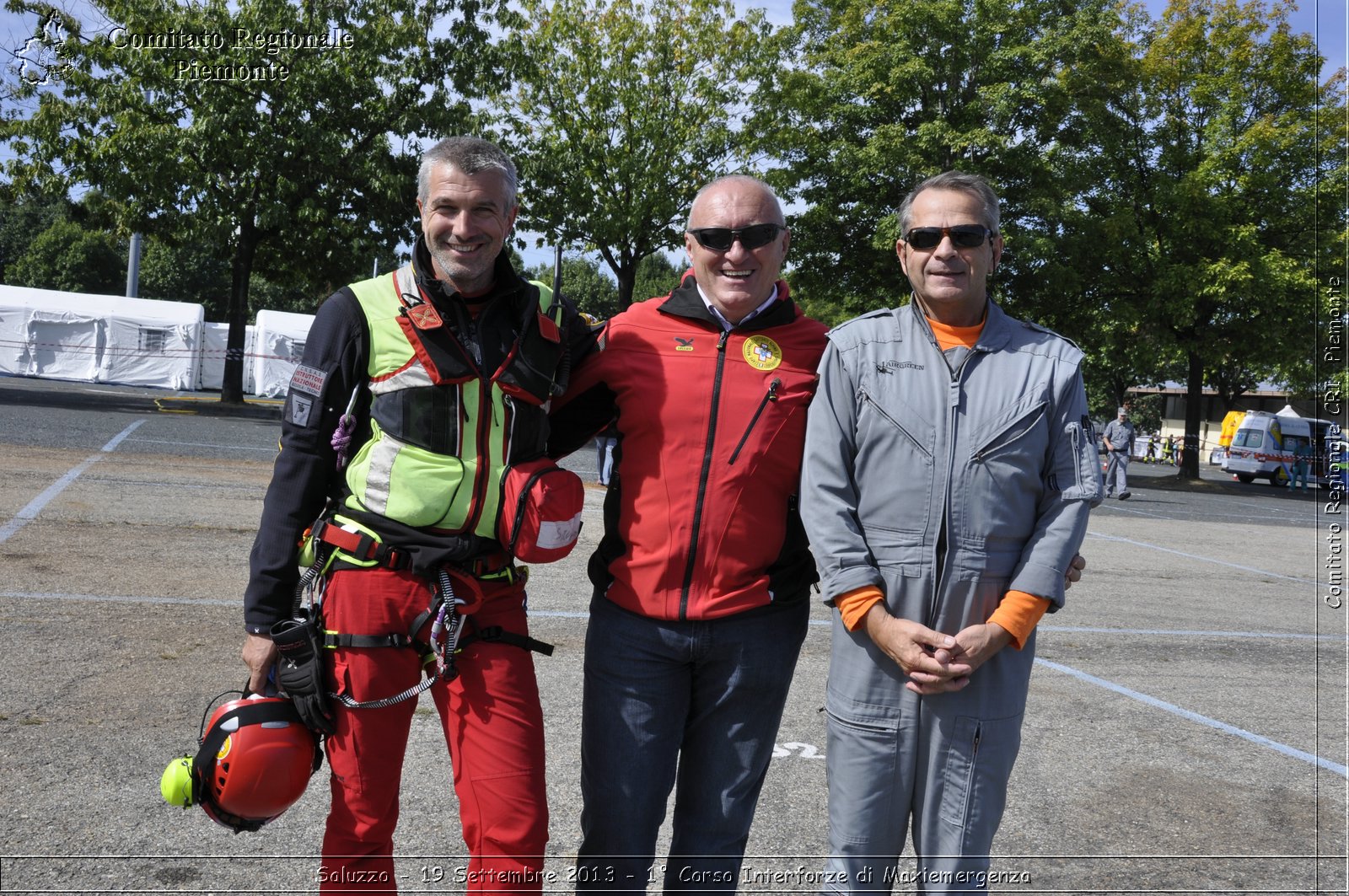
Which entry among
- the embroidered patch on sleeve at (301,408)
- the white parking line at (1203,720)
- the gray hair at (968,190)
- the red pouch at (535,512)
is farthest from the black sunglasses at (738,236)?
the white parking line at (1203,720)

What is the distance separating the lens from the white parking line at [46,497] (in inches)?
319

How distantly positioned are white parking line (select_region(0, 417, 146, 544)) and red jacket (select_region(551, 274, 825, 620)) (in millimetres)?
6763

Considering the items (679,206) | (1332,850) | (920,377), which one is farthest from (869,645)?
(679,206)

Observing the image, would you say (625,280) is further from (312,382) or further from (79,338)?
(312,382)

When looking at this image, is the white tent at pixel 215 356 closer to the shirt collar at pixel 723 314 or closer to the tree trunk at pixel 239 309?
the tree trunk at pixel 239 309

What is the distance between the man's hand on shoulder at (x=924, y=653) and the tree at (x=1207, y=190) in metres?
27.3

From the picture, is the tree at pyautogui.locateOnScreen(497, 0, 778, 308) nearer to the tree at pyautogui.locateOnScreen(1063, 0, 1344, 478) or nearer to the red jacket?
the tree at pyautogui.locateOnScreen(1063, 0, 1344, 478)

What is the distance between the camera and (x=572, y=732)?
15.7ft

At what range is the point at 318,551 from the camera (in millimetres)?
2627

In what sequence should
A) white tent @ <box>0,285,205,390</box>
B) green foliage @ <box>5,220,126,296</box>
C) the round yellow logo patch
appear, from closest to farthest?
the round yellow logo patch → white tent @ <box>0,285,205,390</box> → green foliage @ <box>5,220,126,296</box>

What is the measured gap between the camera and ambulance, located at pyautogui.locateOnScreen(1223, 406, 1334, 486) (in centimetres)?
3819

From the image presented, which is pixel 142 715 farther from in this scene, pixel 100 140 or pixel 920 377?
pixel 100 140

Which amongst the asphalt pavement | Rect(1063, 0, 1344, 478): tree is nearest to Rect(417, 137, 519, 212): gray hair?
the asphalt pavement

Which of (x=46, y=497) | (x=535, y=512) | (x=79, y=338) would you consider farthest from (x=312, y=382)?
(x=79, y=338)
